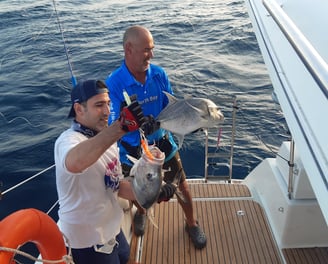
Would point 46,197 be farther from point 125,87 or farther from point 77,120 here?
point 77,120

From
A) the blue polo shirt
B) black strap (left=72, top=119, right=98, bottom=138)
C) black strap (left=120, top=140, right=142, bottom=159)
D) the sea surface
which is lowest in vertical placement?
the sea surface

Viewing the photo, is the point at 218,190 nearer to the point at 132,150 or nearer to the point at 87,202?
the point at 132,150

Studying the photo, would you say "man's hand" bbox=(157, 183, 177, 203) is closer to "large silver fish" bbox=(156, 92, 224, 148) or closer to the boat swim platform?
"large silver fish" bbox=(156, 92, 224, 148)

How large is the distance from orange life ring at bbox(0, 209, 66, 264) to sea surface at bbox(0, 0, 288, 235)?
1.47 m

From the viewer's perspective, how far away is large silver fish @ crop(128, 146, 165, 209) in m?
2.02

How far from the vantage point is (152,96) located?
353 cm

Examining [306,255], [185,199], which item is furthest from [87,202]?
[306,255]

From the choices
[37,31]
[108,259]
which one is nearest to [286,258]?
[108,259]

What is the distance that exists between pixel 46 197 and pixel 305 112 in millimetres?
4978

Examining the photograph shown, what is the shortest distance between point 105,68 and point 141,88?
805 centimetres

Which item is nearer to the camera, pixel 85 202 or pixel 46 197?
pixel 85 202

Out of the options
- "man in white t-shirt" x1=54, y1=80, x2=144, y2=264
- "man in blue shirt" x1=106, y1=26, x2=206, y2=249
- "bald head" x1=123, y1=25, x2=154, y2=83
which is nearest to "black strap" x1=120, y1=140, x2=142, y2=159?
"man in blue shirt" x1=106, y1=26, x2=206, y2=249

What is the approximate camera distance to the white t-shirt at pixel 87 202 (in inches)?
92.3

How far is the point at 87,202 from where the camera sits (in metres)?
2.48
